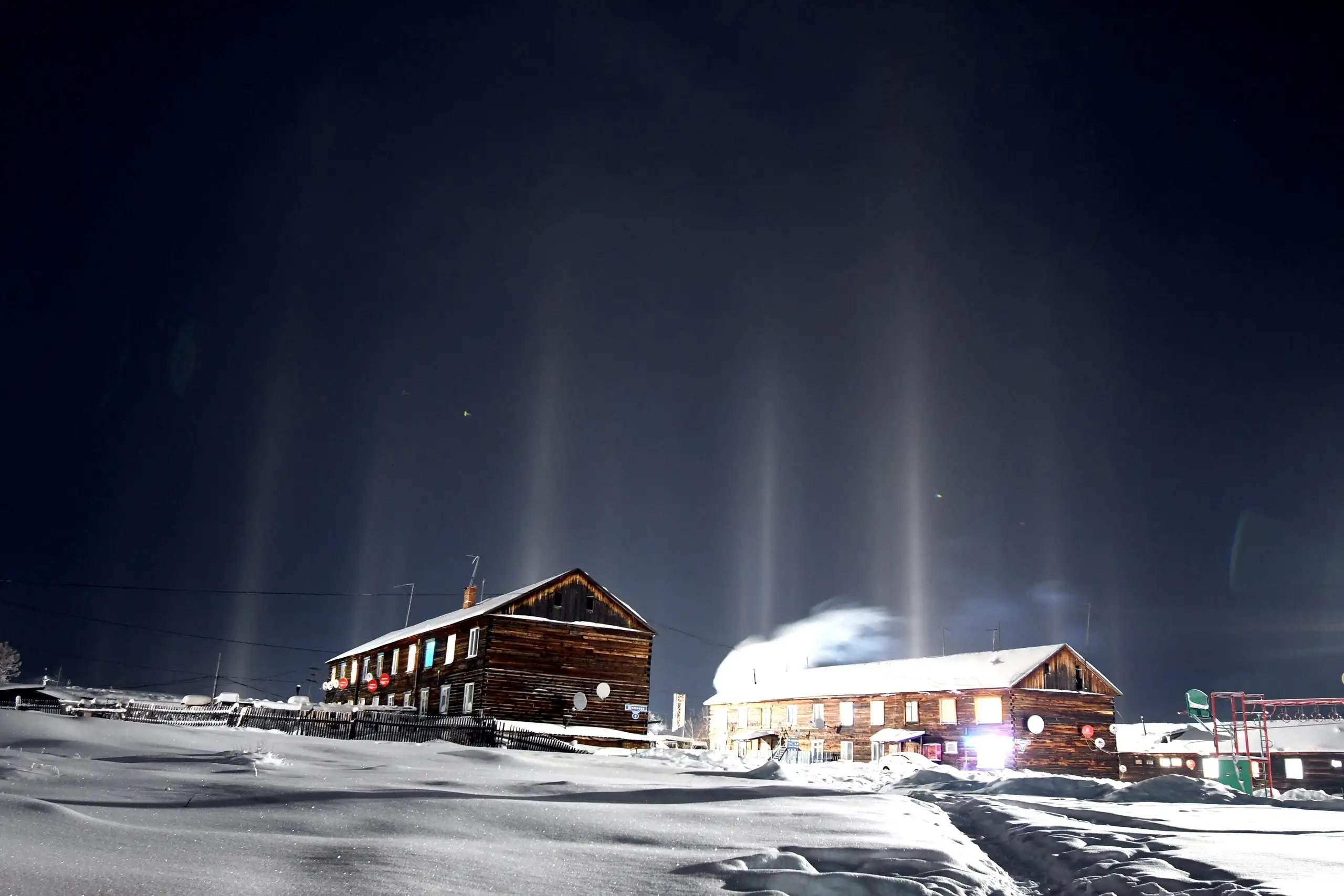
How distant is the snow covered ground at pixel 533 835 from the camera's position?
5.09m

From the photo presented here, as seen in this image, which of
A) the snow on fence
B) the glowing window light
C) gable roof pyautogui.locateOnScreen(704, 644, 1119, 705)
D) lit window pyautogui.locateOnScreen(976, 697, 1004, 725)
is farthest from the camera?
gable roof pyautogui.locateOnScreen(704, 644, 1119, 705)

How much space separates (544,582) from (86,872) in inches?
1406

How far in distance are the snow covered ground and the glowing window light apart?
1391 inches

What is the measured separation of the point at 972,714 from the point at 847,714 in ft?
30.8

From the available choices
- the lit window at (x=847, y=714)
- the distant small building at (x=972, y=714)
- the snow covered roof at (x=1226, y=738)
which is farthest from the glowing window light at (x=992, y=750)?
the snow covered roof at (x=1226, y=738)

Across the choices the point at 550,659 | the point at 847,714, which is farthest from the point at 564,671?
the point at 847,714

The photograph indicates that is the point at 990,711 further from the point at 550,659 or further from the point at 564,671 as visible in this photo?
the point at 550,659

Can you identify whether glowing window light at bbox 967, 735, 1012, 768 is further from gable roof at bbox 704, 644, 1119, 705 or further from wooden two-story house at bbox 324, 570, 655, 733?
wooden two-story house at bbox 324, 570, 655, 733

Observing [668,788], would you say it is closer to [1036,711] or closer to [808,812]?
[808,812]

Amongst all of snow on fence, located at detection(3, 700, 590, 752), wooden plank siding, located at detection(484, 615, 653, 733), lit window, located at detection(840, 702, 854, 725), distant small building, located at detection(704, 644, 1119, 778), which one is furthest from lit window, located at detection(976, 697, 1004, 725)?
snow on fence, located at detection(3, 700, 590, 752)

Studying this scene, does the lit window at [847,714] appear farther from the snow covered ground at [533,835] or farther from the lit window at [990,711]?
the snow covered ground at [533,835]

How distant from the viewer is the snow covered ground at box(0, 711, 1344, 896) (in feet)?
16.7

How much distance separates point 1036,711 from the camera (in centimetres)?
4994

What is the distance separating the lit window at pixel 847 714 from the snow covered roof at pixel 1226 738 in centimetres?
1640
